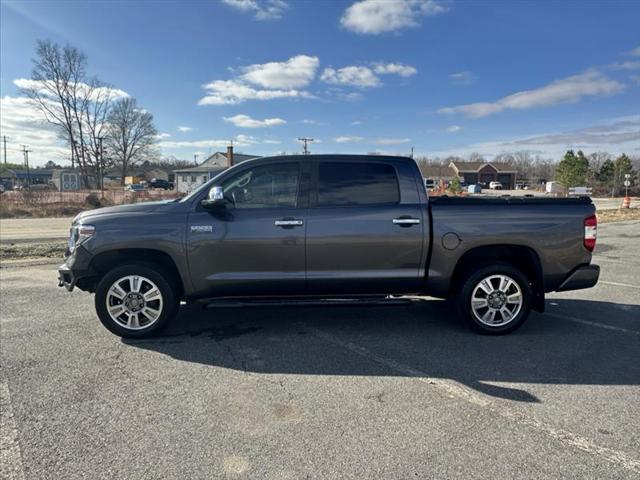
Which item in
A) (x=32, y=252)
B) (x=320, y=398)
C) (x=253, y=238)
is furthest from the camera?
(x=32, y=252)

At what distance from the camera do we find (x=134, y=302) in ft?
14.9

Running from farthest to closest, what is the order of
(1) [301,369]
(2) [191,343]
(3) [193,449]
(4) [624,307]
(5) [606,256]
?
(5) [606,256]
(4) [624,307]
(2) [191,343]
(1) [301,369]
(3) [193,449]

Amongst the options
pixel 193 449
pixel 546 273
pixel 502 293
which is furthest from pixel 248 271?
pixel 546 273

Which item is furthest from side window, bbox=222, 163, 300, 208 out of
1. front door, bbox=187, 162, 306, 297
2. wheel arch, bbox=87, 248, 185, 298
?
wheel arch, bbox=87, 248, 185, 298

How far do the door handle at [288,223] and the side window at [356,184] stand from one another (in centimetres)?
33

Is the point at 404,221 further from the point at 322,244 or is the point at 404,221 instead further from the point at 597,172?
the point at 597,172

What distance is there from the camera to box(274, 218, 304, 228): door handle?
4453 millimetres

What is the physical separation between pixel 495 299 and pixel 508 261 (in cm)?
49

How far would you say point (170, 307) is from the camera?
4.54 metres

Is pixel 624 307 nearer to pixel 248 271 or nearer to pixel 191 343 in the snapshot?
pixel 248 271

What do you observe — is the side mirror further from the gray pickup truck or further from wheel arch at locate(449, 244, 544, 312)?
wheel arch at locate(449, 244, 544, 312)

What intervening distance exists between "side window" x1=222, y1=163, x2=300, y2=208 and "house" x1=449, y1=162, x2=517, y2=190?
3939 inches

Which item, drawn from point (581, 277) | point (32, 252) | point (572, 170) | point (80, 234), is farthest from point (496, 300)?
point (572, 170)

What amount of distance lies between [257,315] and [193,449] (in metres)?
2.74
